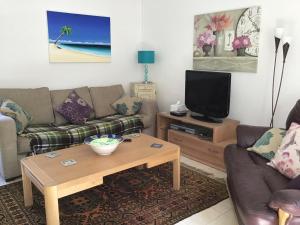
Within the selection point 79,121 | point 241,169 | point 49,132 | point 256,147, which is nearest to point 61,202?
point 49,132

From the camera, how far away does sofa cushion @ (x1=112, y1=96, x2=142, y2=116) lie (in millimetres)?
3811

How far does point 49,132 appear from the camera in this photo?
119 inches

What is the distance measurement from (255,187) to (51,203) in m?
1.32

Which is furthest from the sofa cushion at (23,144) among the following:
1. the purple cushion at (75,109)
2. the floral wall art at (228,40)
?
the floral wall art at (228,40)

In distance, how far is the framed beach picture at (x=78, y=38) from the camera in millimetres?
3723

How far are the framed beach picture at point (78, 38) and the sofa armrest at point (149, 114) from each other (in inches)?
40.9

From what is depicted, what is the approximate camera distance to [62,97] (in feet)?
12.0

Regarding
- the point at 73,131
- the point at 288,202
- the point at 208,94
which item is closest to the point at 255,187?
the point at 288,202

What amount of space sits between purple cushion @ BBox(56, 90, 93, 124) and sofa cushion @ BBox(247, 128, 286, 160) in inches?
82.4

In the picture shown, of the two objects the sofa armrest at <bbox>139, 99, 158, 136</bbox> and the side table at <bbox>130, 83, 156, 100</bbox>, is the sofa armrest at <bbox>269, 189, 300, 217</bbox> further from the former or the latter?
the side table at <bbox>130, 83, 156, 100</bbox>

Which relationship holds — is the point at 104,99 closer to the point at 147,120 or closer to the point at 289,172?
the point at 147,120

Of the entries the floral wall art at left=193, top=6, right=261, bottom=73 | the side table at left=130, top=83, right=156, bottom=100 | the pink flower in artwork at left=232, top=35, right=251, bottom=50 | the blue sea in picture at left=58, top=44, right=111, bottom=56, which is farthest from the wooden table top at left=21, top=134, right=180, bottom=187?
the blue sea in picture at left=58, top=44, right=111, bottom=56

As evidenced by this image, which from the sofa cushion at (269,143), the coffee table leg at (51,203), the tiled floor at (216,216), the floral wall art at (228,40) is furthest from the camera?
the floral wall art at (228,40)

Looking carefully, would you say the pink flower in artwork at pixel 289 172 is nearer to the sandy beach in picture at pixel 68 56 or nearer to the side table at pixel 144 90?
the side table at pixel 144 90
